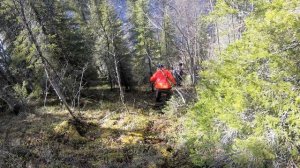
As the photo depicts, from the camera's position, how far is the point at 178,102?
1429 centimetres

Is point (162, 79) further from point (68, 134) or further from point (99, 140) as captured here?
point (68, 134)

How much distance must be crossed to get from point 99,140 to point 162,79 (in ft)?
13.2

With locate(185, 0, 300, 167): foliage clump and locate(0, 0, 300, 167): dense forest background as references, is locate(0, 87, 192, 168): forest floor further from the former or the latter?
locate(185, 0, 300, 167): foliage clump

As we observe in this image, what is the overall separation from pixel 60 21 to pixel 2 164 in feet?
44.3

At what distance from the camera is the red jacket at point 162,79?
14422 millimetres

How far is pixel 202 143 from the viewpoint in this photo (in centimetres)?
717

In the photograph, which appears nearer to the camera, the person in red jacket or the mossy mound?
the mossy mound

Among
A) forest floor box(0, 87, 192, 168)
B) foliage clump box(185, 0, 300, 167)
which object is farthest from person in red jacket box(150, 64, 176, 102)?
foliage clump box(185, 0, 300, 167)

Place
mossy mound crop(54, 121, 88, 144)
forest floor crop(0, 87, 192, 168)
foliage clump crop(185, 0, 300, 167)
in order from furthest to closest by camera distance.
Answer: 1. mossy mound crop(54, 121, 88, 144)
2. forest floor crop(0, 87, 192, 168)
3. foliage clump crop(185, 0, 300, 167)

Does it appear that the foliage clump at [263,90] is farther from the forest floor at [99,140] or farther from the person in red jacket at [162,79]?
the person in red jacket at [162,79]

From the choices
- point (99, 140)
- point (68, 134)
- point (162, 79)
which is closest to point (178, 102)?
point (162, 79)

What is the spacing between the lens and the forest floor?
410 inches

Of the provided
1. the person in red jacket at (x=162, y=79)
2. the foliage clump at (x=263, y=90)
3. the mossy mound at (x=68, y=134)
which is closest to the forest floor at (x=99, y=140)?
the mossy mound at (x=68, y=134)

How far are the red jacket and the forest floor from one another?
3.43 ft
